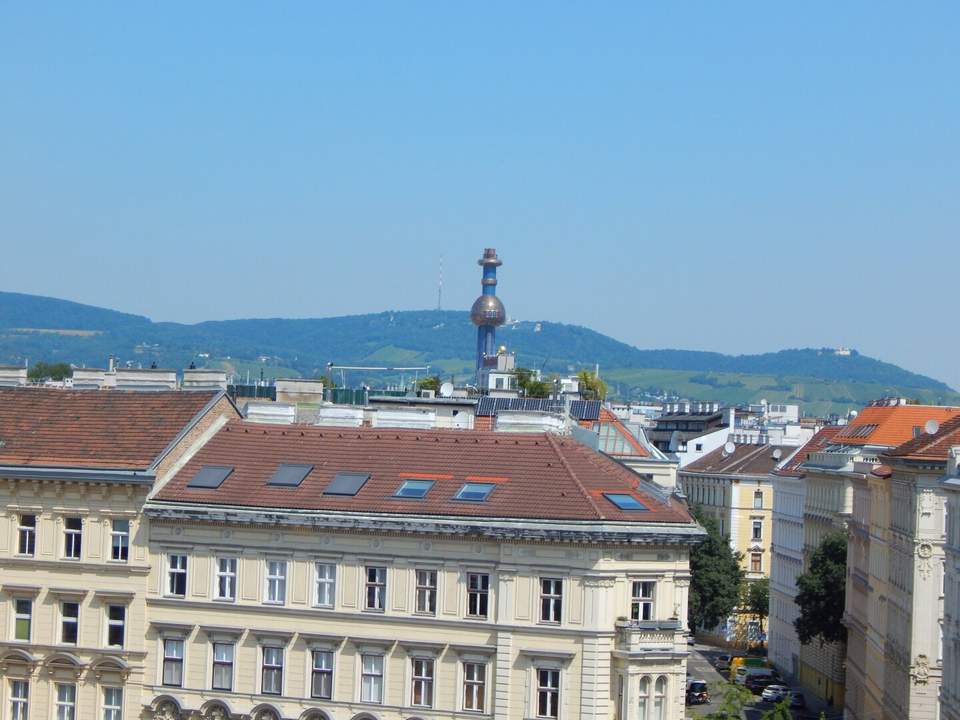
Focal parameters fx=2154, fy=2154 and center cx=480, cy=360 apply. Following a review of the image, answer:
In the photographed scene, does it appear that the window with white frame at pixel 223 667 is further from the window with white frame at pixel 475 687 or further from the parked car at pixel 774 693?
the parked car at pixel 774 693

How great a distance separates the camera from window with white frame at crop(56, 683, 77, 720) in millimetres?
Answer: 75500

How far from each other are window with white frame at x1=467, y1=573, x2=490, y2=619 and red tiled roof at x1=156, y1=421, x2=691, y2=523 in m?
2.09

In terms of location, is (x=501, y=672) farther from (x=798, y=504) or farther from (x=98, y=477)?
(x=798, y=504)

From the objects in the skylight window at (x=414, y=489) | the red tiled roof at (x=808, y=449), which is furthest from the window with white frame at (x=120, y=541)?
the red tiled roof at (x=808, y=449)

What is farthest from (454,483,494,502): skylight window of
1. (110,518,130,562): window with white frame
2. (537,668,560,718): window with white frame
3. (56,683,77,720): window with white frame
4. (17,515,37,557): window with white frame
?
(17,515,37,557): window with white frame

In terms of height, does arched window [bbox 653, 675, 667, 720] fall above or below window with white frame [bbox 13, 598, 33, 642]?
below

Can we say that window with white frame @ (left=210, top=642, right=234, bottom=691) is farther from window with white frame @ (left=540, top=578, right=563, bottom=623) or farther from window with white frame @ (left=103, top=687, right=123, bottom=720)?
window with white frame @ (left=540, top=578, right=563, bottom=623)

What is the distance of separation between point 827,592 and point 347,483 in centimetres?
5694

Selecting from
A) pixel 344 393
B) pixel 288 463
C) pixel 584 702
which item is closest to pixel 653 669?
pixel 584 702

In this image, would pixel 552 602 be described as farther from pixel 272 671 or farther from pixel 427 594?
pixel 272 671

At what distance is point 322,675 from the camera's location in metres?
72.5

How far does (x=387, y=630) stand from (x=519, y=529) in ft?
19.2

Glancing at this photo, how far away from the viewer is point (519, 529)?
7019 centimetres

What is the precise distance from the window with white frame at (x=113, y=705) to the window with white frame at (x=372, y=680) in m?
9.15
